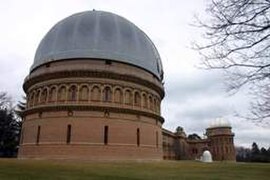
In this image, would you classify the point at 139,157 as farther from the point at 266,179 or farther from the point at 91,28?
the point at 266,179

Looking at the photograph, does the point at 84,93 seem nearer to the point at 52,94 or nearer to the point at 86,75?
the point at 86,75

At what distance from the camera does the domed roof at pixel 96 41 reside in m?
32.0

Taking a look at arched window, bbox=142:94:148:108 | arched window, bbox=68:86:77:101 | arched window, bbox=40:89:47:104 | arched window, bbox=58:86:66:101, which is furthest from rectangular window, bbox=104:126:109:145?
arched window, bbox=40:89:47:104

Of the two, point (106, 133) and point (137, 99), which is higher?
point (137, 99)

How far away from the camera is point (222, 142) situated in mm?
75062

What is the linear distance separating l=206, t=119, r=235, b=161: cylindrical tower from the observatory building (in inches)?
1703

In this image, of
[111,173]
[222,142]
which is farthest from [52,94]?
[222,142]

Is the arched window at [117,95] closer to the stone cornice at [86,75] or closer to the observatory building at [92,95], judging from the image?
the observatory building at [92,95]

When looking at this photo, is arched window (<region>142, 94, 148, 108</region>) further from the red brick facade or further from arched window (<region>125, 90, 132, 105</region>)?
arched window (<region>125, 90, 132, 105</region>)

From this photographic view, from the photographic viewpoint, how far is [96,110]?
96.5 feet

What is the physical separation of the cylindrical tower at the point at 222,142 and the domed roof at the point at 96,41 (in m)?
44.6

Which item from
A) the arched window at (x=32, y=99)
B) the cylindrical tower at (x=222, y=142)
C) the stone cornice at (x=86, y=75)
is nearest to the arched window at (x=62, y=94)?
the stone cornice at (x=86, y=75)

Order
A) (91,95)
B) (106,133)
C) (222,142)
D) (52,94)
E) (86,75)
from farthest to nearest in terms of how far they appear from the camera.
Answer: (222,142)
(52,94)
(86,75)
(91,95)
(106,133)

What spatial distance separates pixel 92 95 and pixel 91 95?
108 mm
